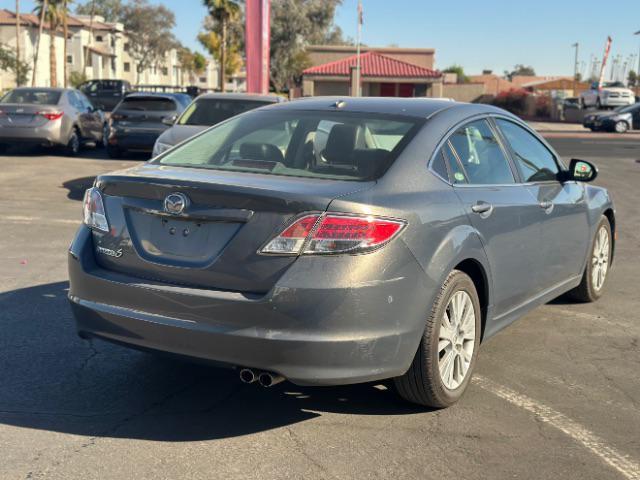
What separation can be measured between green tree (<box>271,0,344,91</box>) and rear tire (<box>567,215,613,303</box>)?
64.0 metres

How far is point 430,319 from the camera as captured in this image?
4047 mm

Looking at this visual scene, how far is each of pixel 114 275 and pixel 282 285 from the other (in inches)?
37.5

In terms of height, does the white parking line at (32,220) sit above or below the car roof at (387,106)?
below

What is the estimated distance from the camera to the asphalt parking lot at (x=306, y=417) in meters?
3.64

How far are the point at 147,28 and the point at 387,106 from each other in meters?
104

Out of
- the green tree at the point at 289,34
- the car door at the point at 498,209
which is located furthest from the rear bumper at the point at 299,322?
the green tree at the point at 289,34

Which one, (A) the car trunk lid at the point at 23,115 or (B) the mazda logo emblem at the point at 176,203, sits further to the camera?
(A) the car trunk lid at the point at 23,115

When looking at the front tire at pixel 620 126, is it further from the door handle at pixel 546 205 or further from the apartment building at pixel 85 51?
the apartment building at pixel 85 51

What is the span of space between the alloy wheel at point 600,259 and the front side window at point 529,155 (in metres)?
1.03

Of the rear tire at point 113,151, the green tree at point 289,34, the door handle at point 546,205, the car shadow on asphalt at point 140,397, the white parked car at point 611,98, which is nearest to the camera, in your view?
the car shadow on asphalt at point 140,397

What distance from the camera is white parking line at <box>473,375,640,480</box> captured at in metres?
3.72

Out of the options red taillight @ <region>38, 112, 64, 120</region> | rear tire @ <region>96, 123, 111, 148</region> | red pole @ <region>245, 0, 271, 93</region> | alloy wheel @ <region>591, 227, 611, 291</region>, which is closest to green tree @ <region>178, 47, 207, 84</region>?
red pole @ <region>245, 0, 271, 93</region>

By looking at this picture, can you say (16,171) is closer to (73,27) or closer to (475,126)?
(475,126)

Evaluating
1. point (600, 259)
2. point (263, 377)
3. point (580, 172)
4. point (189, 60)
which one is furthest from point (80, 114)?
point (189, 60)
